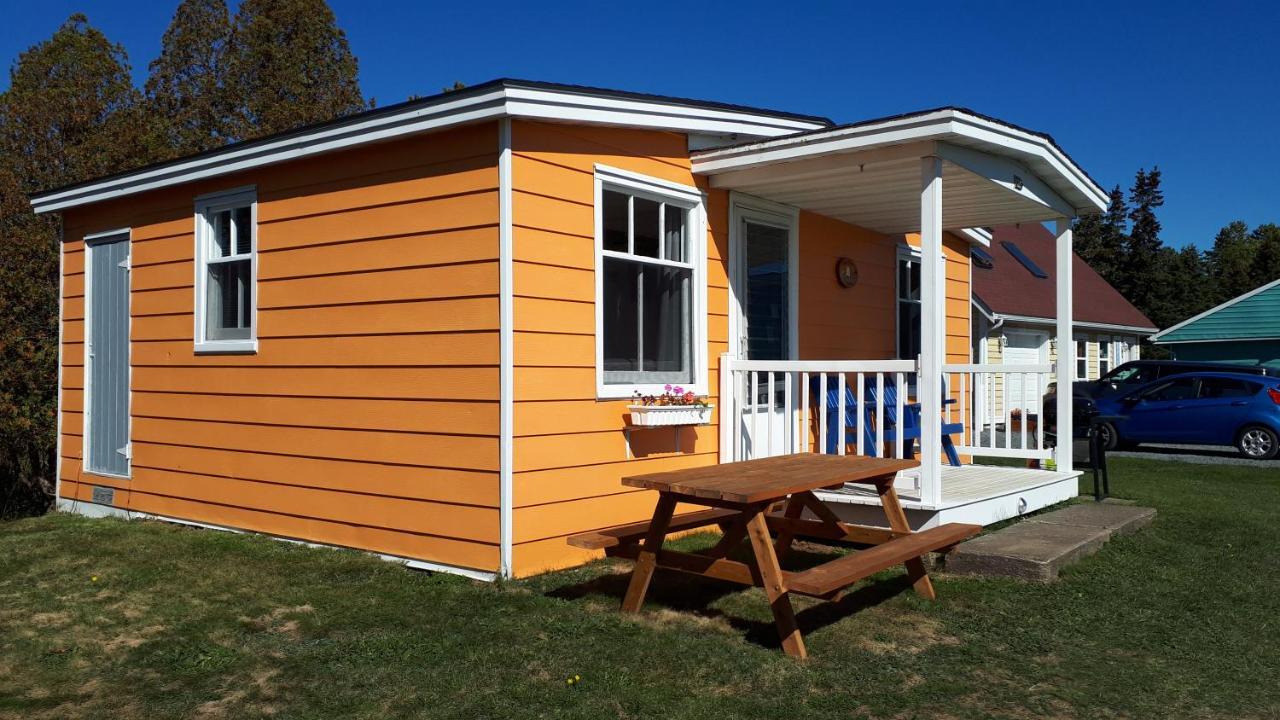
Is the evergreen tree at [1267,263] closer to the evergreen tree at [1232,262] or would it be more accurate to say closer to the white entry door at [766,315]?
the evergreen tree at [1232,262]

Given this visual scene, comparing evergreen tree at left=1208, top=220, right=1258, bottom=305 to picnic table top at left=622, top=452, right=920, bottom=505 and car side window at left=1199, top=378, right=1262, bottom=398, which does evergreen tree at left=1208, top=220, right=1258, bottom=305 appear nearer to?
car side window at left=1199, top=378, right=1262, bottom=398

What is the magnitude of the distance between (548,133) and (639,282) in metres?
1.19

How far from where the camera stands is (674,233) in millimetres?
6711

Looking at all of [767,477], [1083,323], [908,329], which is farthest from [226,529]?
[1083,323]

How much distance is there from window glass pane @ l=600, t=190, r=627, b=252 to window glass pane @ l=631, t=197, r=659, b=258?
88 mm

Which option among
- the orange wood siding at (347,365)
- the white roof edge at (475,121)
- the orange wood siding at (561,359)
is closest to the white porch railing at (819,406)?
the orange wood siding at (561,359)

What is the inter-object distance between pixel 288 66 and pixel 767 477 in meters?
20.2

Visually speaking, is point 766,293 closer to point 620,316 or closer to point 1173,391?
point 620,316

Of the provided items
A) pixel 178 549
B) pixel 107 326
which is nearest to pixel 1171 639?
pixel 178 549

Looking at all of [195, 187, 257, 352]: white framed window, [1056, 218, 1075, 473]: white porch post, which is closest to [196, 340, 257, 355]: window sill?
[195, 187, 257, 352]: white framed window

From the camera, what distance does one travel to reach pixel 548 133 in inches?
224

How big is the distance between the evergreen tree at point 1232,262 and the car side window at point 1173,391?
3094 centimetres

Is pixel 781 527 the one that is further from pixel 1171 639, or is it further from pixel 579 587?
pixel 1171 639

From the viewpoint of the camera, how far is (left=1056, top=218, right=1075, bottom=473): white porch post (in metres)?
7.91
